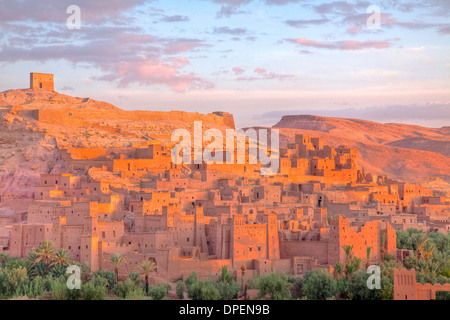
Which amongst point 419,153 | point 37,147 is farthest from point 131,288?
point 419,153

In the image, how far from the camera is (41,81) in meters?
62.6

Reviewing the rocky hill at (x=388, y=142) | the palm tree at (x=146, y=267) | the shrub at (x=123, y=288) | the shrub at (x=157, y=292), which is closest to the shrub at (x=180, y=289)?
the shrub at (x=157, y=292)

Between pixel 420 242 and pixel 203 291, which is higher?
pixel 420 242

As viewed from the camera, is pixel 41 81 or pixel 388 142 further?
pixel 388 142

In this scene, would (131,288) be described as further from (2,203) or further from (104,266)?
(2,203)

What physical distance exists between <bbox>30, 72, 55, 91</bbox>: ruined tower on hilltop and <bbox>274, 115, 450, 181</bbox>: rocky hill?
37.0 metres

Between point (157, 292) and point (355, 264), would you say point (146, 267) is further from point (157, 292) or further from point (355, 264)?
point (355, 264)

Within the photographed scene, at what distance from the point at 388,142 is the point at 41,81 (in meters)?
76.9

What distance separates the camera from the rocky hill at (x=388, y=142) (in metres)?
96.3

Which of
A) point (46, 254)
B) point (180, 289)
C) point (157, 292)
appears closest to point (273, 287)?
point (180, 289)

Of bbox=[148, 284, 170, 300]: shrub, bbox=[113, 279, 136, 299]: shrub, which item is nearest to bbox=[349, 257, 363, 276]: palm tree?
bbox=[148, 284, 170, 300]: shrub

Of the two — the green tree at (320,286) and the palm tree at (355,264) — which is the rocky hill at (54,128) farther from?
the palm tree at (355,264)

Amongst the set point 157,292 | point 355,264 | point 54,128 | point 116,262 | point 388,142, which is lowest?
point 157,292

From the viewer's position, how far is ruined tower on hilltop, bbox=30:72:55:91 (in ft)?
205
